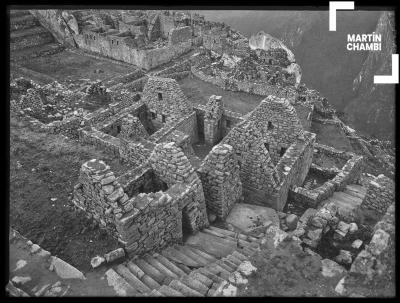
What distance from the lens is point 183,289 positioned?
863 cm

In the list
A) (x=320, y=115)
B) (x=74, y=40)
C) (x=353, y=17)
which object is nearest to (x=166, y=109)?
(x=320, y=115)

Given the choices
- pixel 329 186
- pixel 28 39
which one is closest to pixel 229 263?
pixel 329 186

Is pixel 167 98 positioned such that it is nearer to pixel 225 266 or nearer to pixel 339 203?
pixel 339 203

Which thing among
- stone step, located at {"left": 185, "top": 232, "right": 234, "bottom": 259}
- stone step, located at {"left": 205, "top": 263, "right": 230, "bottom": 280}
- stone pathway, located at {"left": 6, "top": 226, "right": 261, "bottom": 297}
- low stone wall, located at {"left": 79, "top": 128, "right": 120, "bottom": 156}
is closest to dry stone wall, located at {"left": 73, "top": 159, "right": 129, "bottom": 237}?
stone pathway, located at {"left": 6, "top": 226, "right": 261, "bottom": 297}

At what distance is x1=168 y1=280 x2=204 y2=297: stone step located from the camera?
845 centimetres

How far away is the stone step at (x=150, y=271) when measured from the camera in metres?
9.44

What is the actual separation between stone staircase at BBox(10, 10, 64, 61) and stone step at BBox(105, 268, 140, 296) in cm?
3815

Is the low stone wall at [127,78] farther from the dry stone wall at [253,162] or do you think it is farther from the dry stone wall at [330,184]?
the dry stone wall at [253,162]

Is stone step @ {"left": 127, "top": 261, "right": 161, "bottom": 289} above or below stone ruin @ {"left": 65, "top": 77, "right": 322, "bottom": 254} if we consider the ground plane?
below

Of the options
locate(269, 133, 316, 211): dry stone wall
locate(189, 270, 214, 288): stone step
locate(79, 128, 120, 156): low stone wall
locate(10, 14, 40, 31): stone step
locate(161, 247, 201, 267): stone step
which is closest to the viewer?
locate(189, 270, 214, 288): stone step

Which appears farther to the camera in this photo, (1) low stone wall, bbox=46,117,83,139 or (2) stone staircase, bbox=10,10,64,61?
(2) stone staircase, bbox=10,10,64,61

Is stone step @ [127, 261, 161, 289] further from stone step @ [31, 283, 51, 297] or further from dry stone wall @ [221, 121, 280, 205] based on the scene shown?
dry stone wall @ [221, 121, 280, 205]

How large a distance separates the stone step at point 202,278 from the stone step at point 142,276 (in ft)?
3.03

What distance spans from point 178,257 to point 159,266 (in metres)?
0.82
